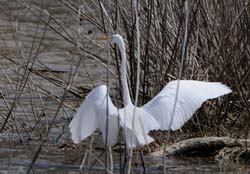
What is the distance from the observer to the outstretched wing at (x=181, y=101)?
627 cm

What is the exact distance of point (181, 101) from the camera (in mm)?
6438

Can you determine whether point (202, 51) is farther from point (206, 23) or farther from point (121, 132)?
point (121, 132)

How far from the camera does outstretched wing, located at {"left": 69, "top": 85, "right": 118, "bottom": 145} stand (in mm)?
6184

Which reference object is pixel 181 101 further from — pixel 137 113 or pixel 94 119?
pixel 94 119

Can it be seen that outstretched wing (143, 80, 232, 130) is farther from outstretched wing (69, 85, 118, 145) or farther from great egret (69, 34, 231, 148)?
outstretched wing (69, 85, 118, 145)

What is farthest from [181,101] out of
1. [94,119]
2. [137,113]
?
[94,119]

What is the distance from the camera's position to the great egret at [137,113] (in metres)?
6.13

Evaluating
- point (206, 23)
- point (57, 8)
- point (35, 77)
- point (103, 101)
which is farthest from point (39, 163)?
point (57, 8)

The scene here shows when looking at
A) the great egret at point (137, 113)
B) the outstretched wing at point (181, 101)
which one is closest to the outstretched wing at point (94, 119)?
the great egret at point (137, 113)

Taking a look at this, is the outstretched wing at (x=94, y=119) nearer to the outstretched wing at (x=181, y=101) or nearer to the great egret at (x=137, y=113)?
the great egret at (x=137, y=113)

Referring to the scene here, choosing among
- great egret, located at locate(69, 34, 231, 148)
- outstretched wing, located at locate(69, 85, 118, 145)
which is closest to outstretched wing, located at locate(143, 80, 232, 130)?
great egret, located at locate(69, 34, 231, 148)

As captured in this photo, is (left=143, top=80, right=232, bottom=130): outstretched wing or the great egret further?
(left=143, top=80, right=232, bottom=130): outstretched wing

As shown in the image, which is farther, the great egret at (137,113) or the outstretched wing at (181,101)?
the outstretched wing at (181,101)

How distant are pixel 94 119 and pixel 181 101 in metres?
0.61
